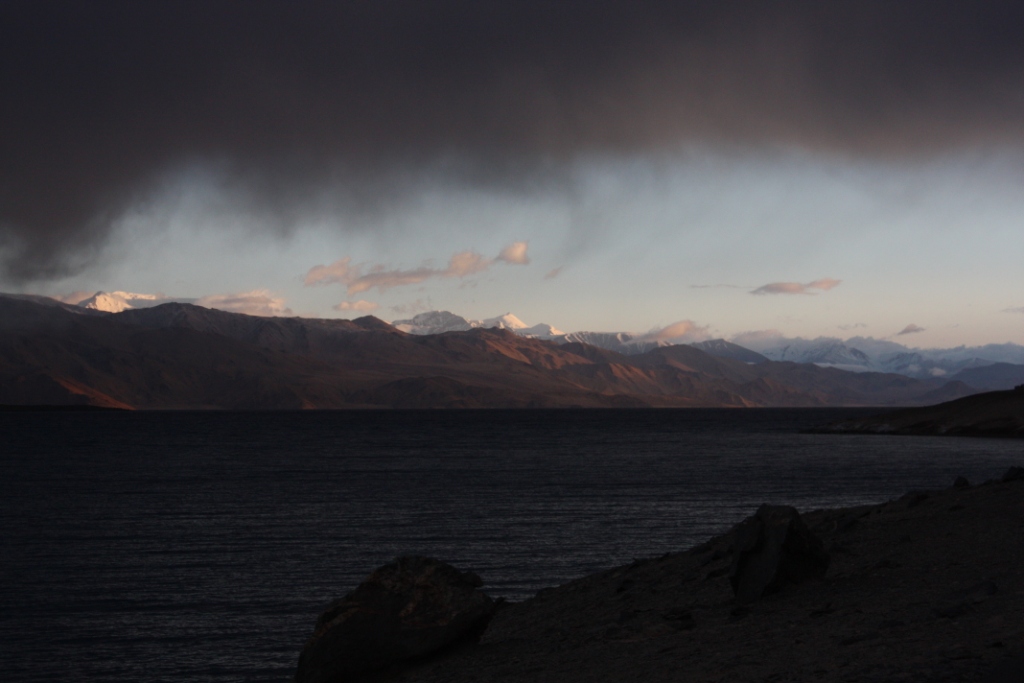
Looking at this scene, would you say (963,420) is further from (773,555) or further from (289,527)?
(773,555)

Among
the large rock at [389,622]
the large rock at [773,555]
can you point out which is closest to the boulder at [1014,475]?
the large rock at [773,555]

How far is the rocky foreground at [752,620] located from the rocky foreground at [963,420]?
423ft

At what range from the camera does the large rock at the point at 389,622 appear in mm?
15766

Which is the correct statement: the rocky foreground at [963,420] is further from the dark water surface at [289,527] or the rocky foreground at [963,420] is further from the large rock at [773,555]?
the large rock at [773,555]

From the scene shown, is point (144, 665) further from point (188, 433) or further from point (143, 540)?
point (188, 433)

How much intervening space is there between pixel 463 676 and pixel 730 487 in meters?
54.4

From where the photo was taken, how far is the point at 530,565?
3434 cm

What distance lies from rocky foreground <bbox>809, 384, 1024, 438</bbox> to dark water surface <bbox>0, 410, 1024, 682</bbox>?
2739 cm

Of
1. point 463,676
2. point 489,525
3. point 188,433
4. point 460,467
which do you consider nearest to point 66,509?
point 489,525

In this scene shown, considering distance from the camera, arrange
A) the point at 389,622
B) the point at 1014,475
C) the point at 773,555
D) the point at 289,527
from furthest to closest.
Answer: the point at 289,527, the point at 1014,475, the point at 773,555, the point at 389,622

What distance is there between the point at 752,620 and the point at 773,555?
2040 millimetres

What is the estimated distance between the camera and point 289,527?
47312 millimetres

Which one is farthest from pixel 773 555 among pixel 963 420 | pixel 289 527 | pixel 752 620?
pixel 963 420

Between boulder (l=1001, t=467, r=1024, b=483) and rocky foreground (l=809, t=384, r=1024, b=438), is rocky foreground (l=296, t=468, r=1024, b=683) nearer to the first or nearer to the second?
boulder (l=1001, t=467, r=1024, b=483)
